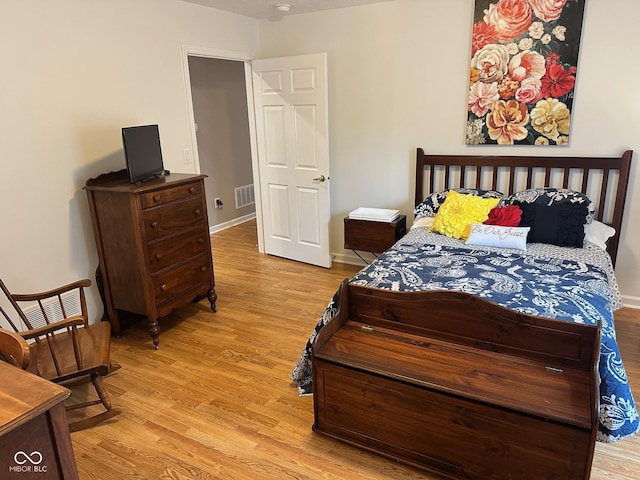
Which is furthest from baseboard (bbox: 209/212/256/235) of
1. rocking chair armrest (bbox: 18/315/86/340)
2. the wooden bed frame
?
the wooden bed frame

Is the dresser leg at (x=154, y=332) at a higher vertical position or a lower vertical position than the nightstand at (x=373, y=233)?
lower

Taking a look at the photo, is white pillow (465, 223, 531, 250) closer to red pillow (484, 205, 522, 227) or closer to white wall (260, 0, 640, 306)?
red pillow (484, 205, 522, 227)

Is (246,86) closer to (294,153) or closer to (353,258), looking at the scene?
(294,153)

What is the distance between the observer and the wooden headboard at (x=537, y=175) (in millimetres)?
3207

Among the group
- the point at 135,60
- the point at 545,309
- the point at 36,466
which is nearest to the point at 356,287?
the point at 545,309

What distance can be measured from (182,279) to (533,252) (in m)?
2.37

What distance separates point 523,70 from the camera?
11.0 feet

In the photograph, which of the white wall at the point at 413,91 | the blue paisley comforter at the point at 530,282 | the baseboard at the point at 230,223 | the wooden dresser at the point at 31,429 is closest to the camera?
the wooden dresser at the point at 31,429

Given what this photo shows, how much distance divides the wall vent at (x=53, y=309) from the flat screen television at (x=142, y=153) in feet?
2.95

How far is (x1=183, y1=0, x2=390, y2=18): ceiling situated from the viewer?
12.0ft

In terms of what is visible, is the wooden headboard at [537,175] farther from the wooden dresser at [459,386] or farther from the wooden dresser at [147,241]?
the wooden dresser at [147,241]

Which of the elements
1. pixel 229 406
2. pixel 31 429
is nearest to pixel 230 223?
pixel 229 406

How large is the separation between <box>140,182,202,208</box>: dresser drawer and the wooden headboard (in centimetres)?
188

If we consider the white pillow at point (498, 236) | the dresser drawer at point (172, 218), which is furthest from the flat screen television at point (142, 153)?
the white pillow at point (498, 236)
